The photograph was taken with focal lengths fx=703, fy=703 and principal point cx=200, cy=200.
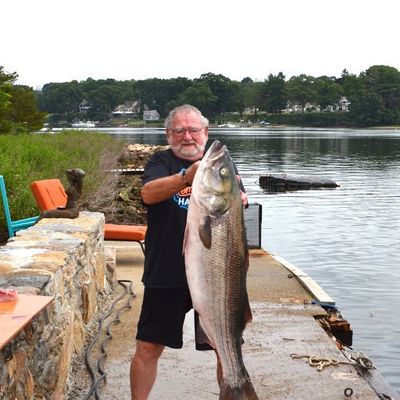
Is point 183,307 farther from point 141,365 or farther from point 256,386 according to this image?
point 256,386

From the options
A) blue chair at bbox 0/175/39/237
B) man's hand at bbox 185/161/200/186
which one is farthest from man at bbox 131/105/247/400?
blue chair at bbox 0/175/39/237

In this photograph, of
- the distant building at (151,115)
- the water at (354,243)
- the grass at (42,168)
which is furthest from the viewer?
the distant building at (151,115)

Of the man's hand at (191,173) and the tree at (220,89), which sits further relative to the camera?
the tree at (220,89)

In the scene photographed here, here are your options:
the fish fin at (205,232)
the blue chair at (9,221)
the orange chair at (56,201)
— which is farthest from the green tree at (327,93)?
the fish fin at (205,232)

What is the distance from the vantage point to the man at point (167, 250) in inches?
167

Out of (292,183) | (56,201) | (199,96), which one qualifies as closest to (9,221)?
(56,201)

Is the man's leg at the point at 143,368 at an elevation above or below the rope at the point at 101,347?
above

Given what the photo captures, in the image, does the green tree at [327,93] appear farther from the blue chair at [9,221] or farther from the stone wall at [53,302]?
the stone wall at [53,302]

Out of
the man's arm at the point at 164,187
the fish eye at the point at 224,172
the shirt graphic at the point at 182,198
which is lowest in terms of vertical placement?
the shirt graphic at the point at 182,198

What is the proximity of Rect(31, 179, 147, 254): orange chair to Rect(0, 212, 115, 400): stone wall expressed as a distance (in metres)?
2.07

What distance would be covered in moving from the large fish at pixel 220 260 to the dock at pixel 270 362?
1926mm

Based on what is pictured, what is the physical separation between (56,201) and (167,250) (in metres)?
5.68

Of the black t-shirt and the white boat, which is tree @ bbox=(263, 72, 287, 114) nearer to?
the white boat

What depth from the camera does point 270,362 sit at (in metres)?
6.39
